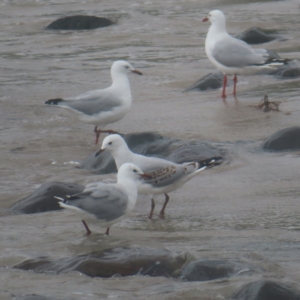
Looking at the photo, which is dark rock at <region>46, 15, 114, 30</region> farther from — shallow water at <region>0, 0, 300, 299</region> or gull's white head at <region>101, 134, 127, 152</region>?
gull's white head at <region>101, 134, 127, 152</region>

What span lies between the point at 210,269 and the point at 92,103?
14.2 ft

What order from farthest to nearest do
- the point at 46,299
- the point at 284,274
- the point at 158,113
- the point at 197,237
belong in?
the point at 158,113 → the point at 197,237 → the point at 284,274 → the point at 46,299

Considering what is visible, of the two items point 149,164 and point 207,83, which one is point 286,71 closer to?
point 207,83

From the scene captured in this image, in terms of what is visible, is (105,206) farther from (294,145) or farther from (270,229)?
(294,145)

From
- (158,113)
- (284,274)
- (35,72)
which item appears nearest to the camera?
(284,274)

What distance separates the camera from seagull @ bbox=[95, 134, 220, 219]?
6.20 m

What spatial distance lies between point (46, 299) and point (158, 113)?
17.9ft

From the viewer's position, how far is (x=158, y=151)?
7.71m

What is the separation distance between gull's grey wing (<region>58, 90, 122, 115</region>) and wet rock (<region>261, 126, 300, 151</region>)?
6.33 ft

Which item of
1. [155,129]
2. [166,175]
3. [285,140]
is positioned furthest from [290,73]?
[166,175]

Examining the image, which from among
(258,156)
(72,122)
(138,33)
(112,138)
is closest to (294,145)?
(258,156)

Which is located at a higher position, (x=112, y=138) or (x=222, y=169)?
(x=112, y=138)

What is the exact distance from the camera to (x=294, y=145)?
7422 mm

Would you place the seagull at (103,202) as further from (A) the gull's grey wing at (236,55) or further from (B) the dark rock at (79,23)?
(B) the dark rock at (79,23)
